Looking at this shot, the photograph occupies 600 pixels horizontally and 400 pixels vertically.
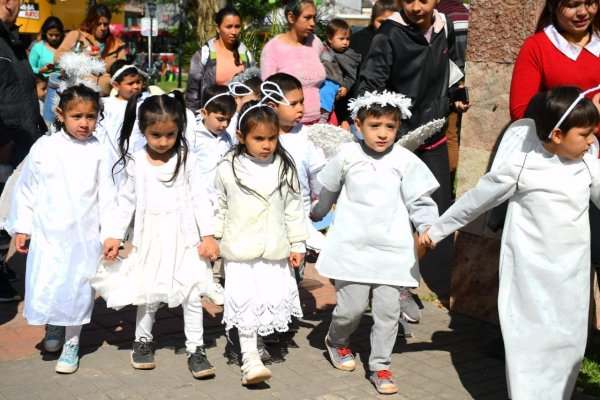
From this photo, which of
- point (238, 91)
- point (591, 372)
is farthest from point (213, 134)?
point (591, 372)

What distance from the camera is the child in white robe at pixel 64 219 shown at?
4.91 meters

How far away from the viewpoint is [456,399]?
4.58 m

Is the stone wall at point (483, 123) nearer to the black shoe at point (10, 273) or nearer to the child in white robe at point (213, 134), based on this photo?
the child in white robe at point (213, 134)

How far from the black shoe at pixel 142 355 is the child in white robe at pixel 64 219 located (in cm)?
32

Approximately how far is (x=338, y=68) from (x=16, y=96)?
3.32 metres

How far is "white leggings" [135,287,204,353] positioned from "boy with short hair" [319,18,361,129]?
3.31m

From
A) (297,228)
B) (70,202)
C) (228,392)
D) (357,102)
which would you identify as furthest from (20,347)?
(357,102)

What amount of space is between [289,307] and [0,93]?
→ 263 centimetres

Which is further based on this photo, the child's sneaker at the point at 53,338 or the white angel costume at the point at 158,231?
the child's sneaker at the point at 53,338

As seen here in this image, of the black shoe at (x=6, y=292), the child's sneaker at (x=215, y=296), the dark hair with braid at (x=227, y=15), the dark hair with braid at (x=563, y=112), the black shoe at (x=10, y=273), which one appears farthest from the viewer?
the dark hair with braid at (x=227, y=15)

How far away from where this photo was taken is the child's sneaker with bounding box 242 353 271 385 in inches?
179

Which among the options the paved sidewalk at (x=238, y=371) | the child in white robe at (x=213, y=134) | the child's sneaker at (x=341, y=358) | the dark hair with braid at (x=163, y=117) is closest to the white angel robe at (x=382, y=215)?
the child's sneaker at (x=341, y=358)

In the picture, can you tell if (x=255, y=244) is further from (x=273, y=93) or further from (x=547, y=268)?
(x=547, y=268)

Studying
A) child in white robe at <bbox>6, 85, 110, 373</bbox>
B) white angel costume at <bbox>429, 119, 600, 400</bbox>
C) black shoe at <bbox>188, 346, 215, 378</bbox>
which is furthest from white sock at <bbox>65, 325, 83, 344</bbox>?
white angel costume at <bbox>429, 119, 600, 400</bbox>
